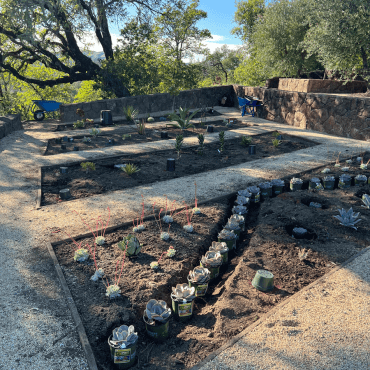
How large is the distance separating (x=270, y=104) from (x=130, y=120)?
228 inches

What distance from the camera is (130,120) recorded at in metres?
12.1

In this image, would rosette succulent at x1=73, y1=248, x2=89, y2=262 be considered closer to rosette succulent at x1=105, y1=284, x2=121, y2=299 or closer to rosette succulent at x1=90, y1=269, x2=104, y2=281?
rosette succulent at x1=90, y1=269, x2=104, y2=281

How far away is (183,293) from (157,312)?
327mm

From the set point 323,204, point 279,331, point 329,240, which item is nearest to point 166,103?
point 323,204

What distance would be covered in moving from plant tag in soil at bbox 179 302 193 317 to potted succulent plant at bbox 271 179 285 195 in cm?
336

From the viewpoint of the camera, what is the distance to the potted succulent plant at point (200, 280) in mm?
3163

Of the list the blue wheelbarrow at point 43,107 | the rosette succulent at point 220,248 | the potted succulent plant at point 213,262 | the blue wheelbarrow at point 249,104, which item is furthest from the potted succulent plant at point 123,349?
the blue wheelbarrow at point 43,107

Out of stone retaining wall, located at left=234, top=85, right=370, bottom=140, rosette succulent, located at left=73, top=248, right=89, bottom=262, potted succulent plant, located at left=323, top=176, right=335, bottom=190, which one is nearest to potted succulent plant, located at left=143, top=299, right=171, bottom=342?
rosette succulent, located at left=73, top=248, right=89, bottom=262

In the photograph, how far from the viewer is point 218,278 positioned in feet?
11.8

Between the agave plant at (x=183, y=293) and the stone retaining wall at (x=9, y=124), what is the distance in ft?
29.9

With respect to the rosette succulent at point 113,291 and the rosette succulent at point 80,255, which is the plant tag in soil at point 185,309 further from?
the rosette succulent at point 80,255

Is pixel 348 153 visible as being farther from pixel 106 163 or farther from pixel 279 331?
pixel 279 331

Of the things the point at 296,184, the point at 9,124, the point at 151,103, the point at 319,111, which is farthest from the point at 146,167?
the point at 151,103

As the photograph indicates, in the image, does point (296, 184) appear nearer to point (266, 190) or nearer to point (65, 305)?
point (266, 190)
